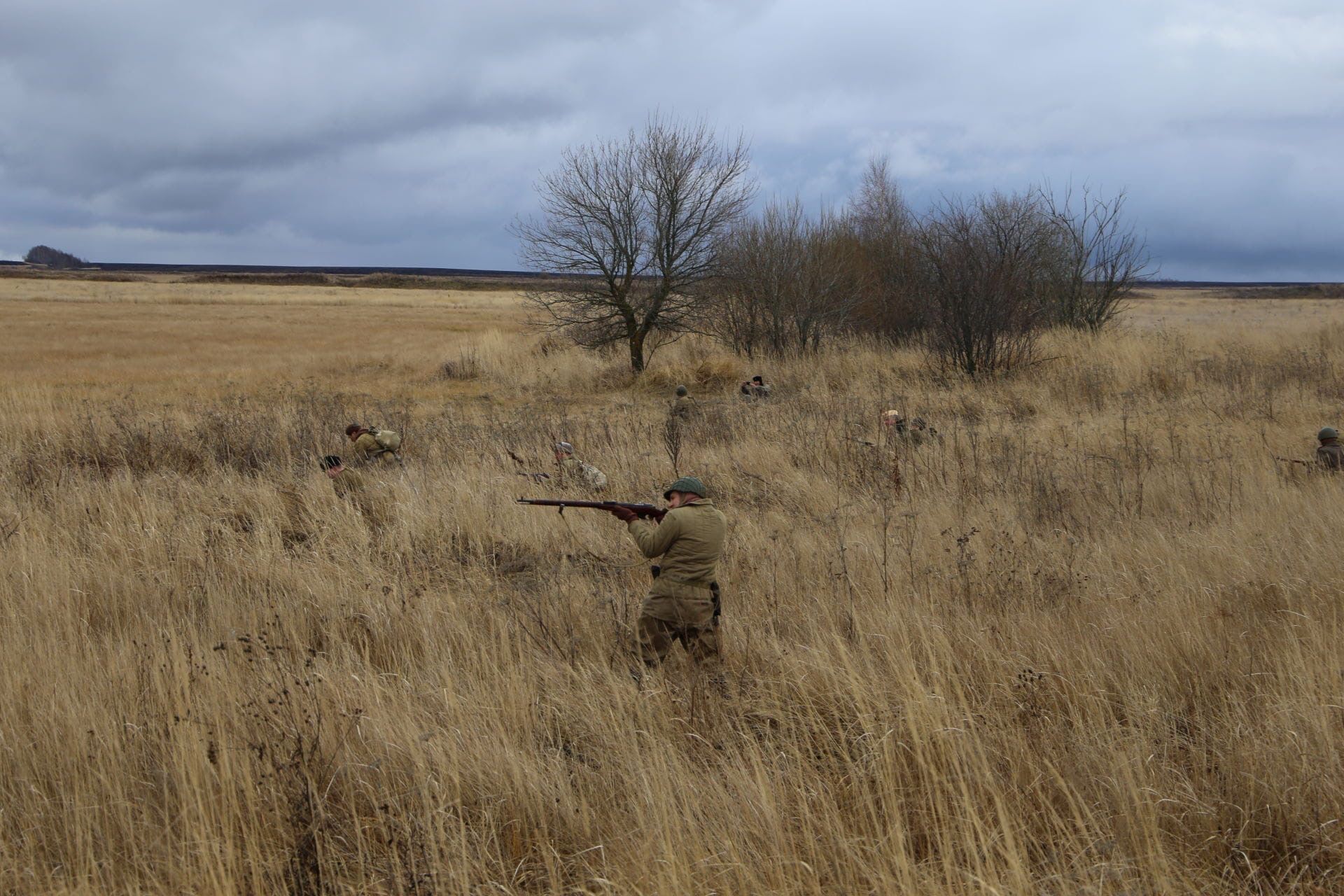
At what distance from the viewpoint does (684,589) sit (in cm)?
406

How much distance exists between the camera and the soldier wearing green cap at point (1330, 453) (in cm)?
725

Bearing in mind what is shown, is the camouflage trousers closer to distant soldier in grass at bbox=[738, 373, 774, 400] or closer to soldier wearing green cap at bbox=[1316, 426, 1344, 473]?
soldier wearing green cap at bbox=[1316, 426, 1344, 473]

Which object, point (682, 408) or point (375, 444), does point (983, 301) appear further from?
point (375, 444)

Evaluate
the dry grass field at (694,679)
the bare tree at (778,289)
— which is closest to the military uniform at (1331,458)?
the dry grass field at (694,679)

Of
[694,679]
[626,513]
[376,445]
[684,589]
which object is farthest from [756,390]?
[694,679]

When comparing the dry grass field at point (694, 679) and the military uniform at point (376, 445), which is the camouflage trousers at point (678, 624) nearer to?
the dry grass field at point (694, 679)

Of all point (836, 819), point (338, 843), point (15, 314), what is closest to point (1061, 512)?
point (836, 819)

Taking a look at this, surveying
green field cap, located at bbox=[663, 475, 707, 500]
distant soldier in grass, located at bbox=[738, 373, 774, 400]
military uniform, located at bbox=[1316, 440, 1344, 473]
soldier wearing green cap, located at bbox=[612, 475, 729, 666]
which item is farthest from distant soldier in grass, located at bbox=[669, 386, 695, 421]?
soldier wearing green cap, located at bbox=[612, 475, 729, 666]

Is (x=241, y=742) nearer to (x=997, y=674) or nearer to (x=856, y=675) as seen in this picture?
(x=856, y=675)

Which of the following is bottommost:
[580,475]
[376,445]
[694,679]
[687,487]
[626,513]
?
[694,679]

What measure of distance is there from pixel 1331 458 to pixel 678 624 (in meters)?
6.33

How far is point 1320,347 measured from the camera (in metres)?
15.7

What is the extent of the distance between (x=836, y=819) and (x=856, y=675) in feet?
3.01

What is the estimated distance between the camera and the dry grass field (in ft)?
8.37
